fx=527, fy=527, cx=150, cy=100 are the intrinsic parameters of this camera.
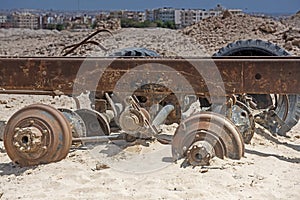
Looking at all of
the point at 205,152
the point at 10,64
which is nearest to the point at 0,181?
the point at 10,64

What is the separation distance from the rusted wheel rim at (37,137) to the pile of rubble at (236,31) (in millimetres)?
12233

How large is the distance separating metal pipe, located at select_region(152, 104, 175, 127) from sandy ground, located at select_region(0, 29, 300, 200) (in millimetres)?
316

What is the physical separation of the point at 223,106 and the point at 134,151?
0.89 meters

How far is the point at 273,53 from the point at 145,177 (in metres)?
3.37

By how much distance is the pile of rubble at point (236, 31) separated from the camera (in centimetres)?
1713

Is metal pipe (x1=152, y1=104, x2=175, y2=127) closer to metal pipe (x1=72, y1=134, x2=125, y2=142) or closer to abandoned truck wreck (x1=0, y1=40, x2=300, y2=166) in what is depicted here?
abandoned truck wreck (x1=0, y1=40, x2=300, y2=166)

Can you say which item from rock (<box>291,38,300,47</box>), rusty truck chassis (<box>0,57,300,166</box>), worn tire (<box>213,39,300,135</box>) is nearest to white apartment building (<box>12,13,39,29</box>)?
rock (<box>291,38,300,47</box>)

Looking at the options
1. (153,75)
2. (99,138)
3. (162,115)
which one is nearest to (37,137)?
(99,138)

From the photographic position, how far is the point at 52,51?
54.5 feet

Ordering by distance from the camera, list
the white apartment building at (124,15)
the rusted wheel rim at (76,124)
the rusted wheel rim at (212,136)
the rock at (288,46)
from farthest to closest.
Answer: the white apartment building at (124,15) < the rock at (288,46) < the rusted wheel rim at (76,124) < the rusted wheel rim at (212,136)

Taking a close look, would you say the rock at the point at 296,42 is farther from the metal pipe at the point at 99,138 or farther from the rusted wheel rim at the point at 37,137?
the rusted wheel rim at the point at 37,137

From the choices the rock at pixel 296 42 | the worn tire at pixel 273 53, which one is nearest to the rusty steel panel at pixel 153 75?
the worn tire at pixel 273 53

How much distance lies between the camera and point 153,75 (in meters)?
4.38

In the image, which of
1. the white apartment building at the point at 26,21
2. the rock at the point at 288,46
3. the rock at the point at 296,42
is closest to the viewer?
the rock at the point at 288,46
